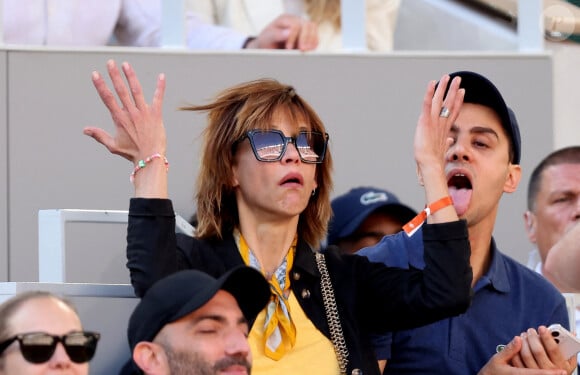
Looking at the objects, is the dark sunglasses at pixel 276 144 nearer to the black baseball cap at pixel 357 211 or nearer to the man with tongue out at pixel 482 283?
the man with tongue out at pixel 482 283

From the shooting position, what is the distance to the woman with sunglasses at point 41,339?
11.3 ft

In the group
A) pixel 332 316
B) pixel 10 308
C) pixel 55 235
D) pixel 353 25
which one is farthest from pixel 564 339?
pixel 353 25

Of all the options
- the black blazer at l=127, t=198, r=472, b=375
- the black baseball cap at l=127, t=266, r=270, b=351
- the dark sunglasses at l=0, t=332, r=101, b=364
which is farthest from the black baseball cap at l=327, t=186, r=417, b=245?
the dark sunglasses at l=0, t=332, r=101, b=364

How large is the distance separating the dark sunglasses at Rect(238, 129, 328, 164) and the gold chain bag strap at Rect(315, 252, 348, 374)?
0.31 meters

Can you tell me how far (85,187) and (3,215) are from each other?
39cm

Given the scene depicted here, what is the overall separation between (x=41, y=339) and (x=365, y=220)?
8.70 feet

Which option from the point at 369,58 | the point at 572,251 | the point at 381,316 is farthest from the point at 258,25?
the point at 381,316

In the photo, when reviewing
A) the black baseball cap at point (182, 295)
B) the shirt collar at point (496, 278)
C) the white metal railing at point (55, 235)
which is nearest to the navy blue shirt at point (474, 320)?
the shirt collar at point (496, 278)

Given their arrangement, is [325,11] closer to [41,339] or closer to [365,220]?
[365,220]

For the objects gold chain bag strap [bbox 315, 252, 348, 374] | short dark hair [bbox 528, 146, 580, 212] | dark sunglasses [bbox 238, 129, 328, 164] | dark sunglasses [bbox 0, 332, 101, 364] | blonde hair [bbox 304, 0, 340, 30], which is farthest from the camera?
blonde hair [bbox 304, 0, 340, 30]

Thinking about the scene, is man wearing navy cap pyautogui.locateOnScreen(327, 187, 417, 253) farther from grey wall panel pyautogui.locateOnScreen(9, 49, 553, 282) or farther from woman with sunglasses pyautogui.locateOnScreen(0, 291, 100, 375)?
woman with sunglasses pyautogui.locateOnScreen(0, 291, 100, 375)

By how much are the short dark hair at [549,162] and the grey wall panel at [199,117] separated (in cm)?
41

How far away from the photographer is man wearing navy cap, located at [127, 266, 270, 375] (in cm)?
358

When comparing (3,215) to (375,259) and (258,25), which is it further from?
(375,259)
